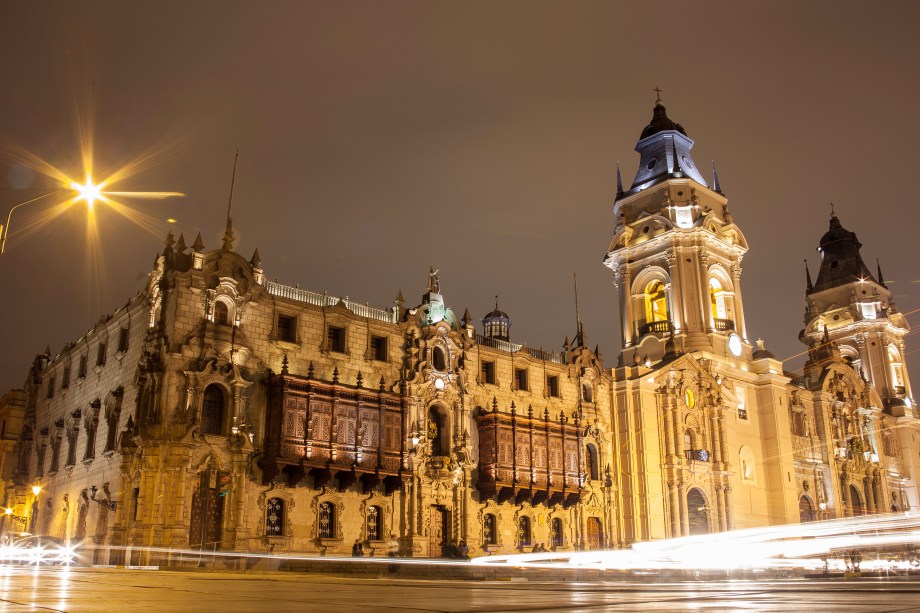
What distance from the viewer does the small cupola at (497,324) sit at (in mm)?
60969

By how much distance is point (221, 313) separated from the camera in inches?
1310

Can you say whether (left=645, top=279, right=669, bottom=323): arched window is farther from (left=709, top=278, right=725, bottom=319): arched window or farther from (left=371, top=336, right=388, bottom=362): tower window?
(left=371, top=336, right=388, bottom=362): tower window

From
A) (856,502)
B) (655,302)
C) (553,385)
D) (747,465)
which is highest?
(655,302)

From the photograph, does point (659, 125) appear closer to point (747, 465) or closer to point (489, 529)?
point (747, 465)

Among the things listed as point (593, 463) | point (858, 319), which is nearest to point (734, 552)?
point (593, 463)

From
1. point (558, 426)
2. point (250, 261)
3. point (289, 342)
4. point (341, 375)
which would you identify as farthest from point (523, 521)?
point (250, 261)

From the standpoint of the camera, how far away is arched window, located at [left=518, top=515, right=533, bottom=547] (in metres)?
39.8

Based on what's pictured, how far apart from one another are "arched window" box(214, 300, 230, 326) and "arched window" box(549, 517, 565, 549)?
66.1 ft

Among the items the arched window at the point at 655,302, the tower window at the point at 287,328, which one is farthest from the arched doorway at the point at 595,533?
the tower window at the point at 287,328

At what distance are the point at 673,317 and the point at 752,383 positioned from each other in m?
7.28

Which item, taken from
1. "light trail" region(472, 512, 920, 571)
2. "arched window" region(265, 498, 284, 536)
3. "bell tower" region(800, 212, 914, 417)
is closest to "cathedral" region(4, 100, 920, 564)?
"arched window" region(265, 498, 284, 536)

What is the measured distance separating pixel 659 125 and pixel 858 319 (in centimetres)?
2867

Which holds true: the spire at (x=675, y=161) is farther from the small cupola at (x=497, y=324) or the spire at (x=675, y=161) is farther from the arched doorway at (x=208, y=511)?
the arched doorway at (x=208, y=511)

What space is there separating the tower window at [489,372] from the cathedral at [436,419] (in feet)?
0.41
